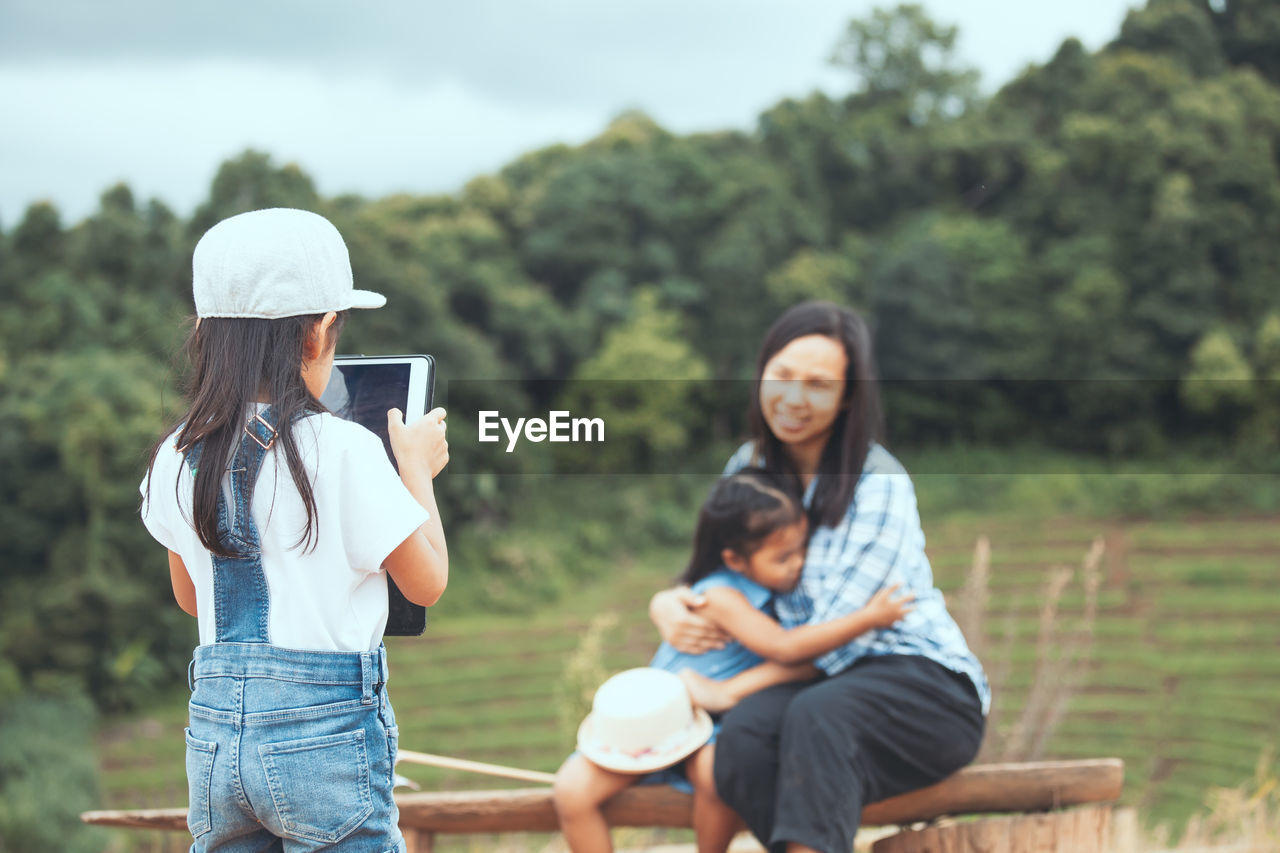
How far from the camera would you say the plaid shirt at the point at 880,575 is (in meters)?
1.84

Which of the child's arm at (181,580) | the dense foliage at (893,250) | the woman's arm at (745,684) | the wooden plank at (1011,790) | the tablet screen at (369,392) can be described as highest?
the dense foliage at (893,250)

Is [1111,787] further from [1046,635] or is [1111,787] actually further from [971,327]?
[971,327]

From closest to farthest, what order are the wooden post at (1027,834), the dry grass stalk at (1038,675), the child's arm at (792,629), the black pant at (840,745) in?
1. the black pant at (840,745)
2. the child's arm at (792,629)
3. the wooden post at (1027,834)
4. the dry grass stalk at (1038,675)

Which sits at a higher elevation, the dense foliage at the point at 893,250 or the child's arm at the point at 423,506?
the dense foliage at the point at 893,250

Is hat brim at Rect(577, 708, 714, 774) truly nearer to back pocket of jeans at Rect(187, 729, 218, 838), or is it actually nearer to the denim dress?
the denim dress

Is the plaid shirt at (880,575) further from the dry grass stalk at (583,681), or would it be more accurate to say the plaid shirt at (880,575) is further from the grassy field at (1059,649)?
the grassy field at (1059,649)

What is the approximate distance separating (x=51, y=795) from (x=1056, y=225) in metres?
18.6

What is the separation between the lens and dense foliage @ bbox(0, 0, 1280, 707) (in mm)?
14883

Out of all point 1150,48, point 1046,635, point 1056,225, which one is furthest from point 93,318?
point 1150,48

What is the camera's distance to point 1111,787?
197cm

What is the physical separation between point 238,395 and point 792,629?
1.05 m

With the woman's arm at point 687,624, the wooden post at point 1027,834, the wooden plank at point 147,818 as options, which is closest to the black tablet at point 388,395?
the woman's arm at point 687,624

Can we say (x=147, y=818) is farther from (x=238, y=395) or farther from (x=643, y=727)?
(x=238, y=395)

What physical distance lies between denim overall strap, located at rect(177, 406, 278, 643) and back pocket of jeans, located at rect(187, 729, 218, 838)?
11 centimetres
